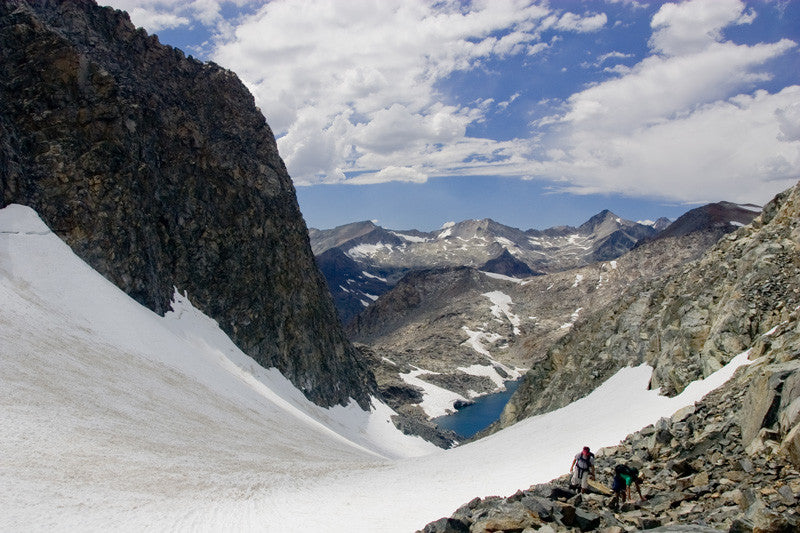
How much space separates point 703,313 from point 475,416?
99.3 meters

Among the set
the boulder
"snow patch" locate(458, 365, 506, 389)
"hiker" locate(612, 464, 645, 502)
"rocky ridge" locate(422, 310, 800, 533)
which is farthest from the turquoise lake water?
the boulder

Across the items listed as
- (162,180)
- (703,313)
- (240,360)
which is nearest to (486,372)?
(240,360)

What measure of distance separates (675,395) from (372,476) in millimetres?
13894

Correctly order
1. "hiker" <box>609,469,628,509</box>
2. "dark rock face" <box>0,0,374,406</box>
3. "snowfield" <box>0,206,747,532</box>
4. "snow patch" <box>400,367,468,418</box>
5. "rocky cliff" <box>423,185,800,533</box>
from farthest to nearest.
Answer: "snow patch" <box>400,367,468,418</box>
"dark rock face" <box>0,0,374,406</box>
"snowfield" <box>0,206,747,532</box>
"hiker" <box>609,469,628,509</box>
"rocky cliff" <box>423,185,800,533</box>

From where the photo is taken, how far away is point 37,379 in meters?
24.8

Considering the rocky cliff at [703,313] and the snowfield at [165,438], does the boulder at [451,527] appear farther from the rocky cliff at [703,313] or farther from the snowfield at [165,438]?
the rocky cliff at [703,313]

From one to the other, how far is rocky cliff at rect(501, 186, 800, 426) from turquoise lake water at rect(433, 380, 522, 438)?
66385mm

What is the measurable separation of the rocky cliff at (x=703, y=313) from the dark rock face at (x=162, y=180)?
1483 inches

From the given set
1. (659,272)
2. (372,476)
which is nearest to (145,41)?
(372,476)

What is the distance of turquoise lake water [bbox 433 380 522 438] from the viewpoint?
362ft

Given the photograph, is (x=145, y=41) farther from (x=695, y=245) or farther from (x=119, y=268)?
(x=695, y=245)

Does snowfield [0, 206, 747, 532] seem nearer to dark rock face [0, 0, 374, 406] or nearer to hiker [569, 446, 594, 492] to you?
hiker [569, 446, 594, 492]

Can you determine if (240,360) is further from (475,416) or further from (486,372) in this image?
(486,372)

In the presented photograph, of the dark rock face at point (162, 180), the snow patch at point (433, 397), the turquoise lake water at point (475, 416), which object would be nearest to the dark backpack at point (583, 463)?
the dark rock face at point (162, 180)
